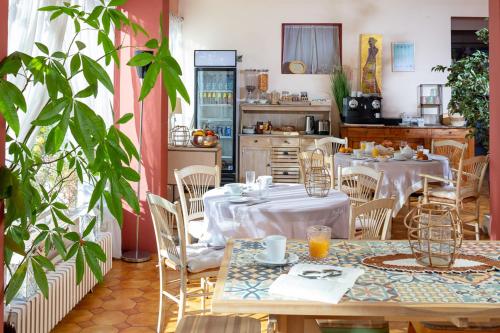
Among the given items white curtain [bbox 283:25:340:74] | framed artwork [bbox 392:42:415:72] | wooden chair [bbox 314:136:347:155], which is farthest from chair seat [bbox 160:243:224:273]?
framed artwork [bbox 392:42:415:72]

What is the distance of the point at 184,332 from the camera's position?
2.04 m

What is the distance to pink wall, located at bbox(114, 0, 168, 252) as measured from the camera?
514 cm

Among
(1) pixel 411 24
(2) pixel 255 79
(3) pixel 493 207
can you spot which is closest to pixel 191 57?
(2) pixel 255 79

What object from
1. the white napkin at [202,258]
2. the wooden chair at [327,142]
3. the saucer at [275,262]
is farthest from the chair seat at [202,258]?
the wooden chair at [327,142]

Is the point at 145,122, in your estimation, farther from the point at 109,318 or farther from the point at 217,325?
the point at 217,325

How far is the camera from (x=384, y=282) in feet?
5.99

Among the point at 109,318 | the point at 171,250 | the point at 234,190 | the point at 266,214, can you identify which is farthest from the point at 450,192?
the point at 109,318

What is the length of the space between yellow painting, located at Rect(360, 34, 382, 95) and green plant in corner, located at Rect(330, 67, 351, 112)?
0.29m

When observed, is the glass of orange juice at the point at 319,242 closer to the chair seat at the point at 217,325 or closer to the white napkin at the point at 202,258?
the chair seat at the point at 217,325

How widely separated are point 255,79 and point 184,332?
728 centimetres

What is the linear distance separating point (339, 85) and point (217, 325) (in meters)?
7.07

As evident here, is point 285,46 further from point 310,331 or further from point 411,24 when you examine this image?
point 310,331

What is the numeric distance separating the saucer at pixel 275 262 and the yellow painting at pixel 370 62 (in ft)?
23.5

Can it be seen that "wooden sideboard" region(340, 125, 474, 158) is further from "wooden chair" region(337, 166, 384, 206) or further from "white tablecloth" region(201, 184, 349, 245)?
"white tablecloth" region(201, 184, 349, 245)
